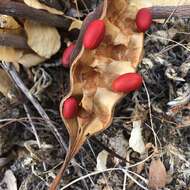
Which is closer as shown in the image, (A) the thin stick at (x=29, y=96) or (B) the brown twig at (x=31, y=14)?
(B) the brown twig at (x=31, y=14)

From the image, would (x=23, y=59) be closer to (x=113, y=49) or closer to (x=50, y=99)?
(x=50, y=99)

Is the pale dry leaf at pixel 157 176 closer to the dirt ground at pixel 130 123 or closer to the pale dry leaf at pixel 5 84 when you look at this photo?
the dirt ground at pixel 130 123

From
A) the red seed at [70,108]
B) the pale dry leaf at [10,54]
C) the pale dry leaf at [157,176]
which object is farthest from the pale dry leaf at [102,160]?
the pale dry leaf at [10,54]

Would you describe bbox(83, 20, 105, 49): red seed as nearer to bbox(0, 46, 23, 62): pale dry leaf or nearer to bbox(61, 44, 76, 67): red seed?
bbox(61, 44, 76, 67): red seed

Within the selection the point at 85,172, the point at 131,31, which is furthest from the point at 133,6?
the point at 85,172

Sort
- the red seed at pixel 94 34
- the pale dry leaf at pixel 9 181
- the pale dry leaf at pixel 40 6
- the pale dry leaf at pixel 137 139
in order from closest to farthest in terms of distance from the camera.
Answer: the red seed at pixel 94 34
the pale dry leaf at pixel 40 6
the pale dry leaf at pixel 137 139
the pale dry leaf at pixel 9 181
